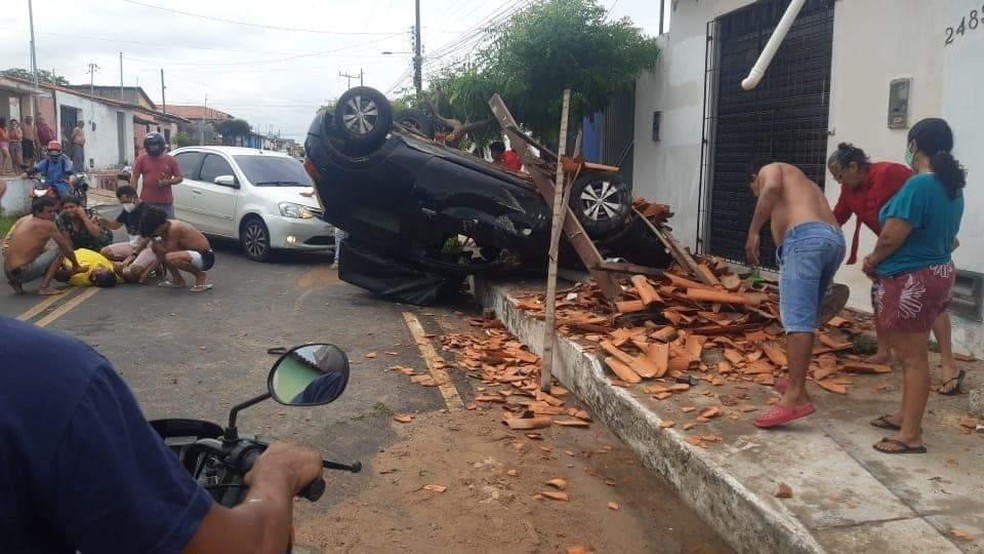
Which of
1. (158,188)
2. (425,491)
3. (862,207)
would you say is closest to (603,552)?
(425,491)

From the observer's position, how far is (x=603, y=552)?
12.5ft

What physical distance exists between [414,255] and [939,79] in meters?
5.34

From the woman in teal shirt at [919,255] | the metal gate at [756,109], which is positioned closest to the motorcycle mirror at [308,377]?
the woman in teal shirt at [919,255]

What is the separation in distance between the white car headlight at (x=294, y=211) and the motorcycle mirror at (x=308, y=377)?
406 inches

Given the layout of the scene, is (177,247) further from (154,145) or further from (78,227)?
(154,145)

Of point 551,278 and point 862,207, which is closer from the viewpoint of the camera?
point 862,207

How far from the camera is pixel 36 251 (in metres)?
9.44

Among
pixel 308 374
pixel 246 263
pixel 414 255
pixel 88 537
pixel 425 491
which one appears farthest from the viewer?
pixel 246 263

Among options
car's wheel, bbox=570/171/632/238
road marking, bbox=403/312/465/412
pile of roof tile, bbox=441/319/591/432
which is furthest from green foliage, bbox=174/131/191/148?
pile of roof tile, bbox=441/319/591/432

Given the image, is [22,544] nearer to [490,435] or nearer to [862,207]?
[490,435]

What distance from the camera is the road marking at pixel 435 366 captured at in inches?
236

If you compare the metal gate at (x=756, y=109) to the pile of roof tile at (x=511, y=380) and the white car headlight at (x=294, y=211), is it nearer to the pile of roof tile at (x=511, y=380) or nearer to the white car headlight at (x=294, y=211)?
the pile of roof tile at (x=511, y=380)

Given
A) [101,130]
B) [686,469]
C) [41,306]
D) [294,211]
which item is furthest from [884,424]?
[101,130]

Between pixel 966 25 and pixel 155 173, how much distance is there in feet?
31.7
